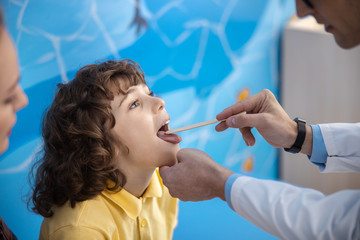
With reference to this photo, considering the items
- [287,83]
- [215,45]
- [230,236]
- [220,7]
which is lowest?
[230,236]

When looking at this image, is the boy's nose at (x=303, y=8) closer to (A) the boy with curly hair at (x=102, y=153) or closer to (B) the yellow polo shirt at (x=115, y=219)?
(A) the boy with curly hair at (x=102, y=153)

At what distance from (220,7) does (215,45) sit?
0.26 meters

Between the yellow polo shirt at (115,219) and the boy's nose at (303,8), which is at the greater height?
the boy's nose at (303,8)

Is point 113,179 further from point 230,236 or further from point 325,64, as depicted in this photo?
point 325,64

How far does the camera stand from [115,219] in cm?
93

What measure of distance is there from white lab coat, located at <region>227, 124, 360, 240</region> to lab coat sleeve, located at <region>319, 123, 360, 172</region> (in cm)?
35

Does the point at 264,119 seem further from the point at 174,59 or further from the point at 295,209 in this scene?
the point at 174,59

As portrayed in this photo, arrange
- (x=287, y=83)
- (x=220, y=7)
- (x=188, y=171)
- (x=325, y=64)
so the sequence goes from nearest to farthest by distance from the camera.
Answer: (x=188, y=171) → (x=220, y=7) → (x=325, y=64) → (x=287, y=83)

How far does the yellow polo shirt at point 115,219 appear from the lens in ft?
2.71

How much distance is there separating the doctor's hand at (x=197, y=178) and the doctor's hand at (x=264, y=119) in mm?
167

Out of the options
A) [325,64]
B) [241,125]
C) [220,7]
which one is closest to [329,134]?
[241,125]

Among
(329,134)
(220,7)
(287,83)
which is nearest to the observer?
(329,134)

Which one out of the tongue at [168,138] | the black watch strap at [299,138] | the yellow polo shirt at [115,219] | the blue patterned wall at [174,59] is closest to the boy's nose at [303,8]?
the black watch strap at [299,138]

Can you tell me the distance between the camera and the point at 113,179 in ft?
3.10
